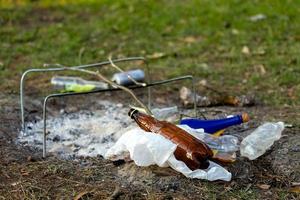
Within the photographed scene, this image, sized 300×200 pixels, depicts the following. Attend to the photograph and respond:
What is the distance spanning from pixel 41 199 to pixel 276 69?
2.69 metres

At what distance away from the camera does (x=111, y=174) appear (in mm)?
2893

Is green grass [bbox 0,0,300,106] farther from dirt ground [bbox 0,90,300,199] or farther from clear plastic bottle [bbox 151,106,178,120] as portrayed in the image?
dirt ground [bbox 0,90,300,199]

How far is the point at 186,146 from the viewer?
2779 millimetres

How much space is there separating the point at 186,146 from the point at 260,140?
20.0 inches

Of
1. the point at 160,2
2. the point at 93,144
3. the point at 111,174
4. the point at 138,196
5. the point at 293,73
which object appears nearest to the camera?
the point at 138,196

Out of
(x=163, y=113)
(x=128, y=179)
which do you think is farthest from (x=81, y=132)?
(x=128, y=179)

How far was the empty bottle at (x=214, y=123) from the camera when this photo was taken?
3.14m

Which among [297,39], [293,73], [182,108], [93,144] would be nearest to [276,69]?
[293,73]

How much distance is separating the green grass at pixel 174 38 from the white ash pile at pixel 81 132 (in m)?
0.81

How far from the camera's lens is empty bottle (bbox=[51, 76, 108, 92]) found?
4173mm

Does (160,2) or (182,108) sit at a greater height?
(160,2)

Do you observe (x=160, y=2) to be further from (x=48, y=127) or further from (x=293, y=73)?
(x=48, y=127)

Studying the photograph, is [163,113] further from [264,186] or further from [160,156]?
[264,186]

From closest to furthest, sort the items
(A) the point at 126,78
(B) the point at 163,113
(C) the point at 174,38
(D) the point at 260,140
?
(D) the point at 260,140 < (B) the point at 163,113 < (A) the point at 126,78 < (C) the point at 174,38
